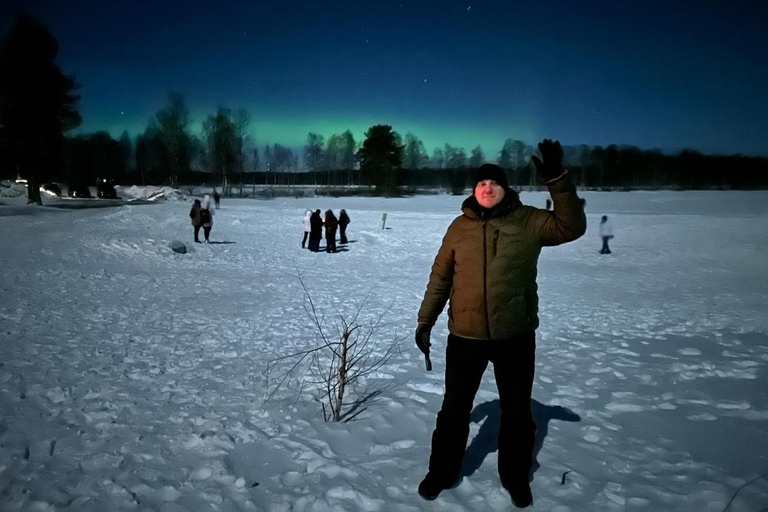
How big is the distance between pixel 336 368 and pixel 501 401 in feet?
8.06

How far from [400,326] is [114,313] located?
4679 millimetres

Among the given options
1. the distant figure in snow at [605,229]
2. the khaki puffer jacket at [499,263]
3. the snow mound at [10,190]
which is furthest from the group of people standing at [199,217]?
the snow mound at [10,190]

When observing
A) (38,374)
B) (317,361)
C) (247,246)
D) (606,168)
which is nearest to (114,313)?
(38,374)

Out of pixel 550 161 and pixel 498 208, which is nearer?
pixel 550 161

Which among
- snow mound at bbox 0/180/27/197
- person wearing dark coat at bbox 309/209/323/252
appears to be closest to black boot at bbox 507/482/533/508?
person wearing dark coat at bbox 309/209/323/252

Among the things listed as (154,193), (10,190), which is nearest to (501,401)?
(10,190)

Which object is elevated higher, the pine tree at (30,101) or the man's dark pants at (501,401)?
the pine tree at (30,101)

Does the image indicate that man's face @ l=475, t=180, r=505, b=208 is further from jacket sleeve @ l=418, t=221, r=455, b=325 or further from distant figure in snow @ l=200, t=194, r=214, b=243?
distant figure in snow @ l=200, t=194, r=214, b=243

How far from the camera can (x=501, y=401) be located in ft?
9.25

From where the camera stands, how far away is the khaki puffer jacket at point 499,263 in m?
2.64

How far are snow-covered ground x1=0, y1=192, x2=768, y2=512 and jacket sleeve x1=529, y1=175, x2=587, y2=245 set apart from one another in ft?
5.59

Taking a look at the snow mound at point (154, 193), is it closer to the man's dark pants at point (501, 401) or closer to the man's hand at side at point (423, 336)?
the man's hand at side at point (423, 336)

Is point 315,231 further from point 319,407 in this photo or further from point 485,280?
point 485,280

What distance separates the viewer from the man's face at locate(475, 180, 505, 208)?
8.73 feet
